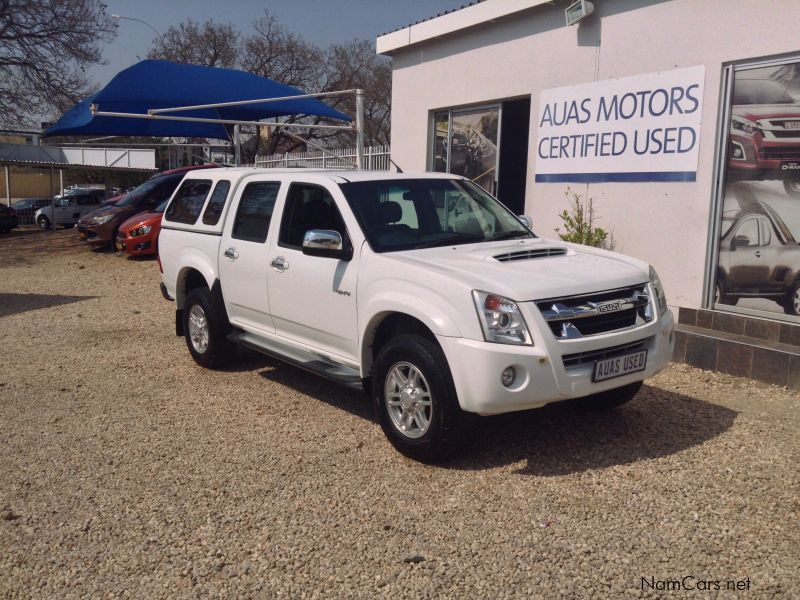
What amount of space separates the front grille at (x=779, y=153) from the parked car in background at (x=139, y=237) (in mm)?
12354

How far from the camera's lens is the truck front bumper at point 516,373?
434cm

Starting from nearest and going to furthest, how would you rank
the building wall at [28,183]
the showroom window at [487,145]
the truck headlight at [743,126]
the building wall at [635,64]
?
the truck headlight at [743,126]
the building wall at [635,64]
the showroom window at [487,145]
the building wall at [28,183]

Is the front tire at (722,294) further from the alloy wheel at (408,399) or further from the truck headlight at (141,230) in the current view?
the truck headlight at (141,230)

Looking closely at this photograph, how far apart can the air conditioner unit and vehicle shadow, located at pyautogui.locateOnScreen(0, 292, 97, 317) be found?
7998 millimetres

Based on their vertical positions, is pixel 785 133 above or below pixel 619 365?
above

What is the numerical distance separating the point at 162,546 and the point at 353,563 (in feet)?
3.26

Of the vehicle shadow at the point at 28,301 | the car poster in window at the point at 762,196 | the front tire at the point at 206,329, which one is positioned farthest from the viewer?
the vehicle shadow at the point at 28,301

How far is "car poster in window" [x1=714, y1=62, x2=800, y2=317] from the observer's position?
23.2 ft

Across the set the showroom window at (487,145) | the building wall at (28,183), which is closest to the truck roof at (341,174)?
the showroom window at (487,145)

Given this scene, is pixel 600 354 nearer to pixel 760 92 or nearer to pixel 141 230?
pixel 760 92

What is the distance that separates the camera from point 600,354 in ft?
15.3

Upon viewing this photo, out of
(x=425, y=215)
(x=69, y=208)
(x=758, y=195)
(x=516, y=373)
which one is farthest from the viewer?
(x=69, y=208)

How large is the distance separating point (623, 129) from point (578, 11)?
1.53 meters

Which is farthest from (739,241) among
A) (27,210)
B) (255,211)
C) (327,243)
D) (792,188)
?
(27,210)
